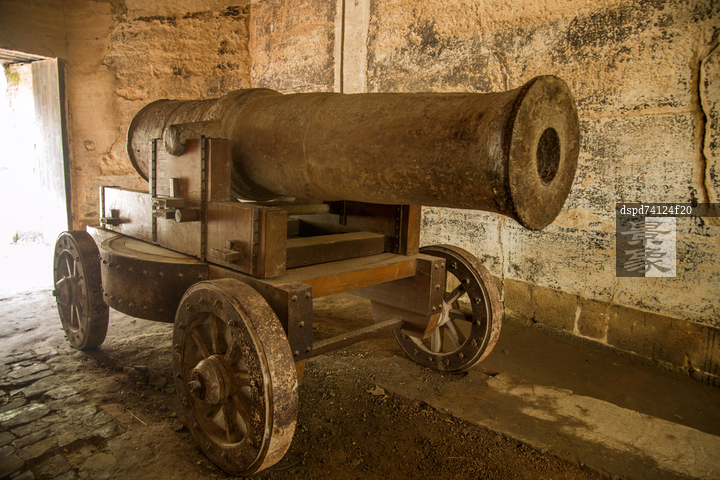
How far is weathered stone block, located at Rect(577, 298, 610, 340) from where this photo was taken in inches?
133

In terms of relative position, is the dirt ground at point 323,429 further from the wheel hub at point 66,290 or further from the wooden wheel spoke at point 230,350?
the wooden wheel spoke at point 230,350

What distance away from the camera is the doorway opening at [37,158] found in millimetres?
5391

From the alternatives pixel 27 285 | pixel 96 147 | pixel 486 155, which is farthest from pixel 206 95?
pixel 486 155

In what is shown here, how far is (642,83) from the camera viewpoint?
3.06 metres

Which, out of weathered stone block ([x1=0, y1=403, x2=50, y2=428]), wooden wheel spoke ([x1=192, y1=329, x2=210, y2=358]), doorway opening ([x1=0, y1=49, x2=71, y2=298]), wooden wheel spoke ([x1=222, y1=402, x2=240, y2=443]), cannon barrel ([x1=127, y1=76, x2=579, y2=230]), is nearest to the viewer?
cannon barrel ([x1=127, y1=76, x2=579, y2=230])

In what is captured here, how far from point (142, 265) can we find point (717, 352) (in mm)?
3522

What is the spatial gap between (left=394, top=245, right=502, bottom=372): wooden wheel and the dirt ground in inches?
5.2

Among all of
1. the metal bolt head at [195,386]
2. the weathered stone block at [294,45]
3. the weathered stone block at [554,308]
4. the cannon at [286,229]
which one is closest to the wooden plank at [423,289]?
the cannon at [286,229]

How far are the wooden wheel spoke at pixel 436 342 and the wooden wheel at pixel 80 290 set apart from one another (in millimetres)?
2134

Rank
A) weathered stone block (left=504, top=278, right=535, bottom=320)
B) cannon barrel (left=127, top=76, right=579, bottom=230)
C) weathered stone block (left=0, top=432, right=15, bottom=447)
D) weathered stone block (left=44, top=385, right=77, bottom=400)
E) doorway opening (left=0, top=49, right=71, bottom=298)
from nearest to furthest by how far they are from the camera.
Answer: cannon barrel (left=127, top=76, right=579, bottom=230) < weathered stone block (left=0, top=432, right=15, bottom=447) < weathered stone block (left=44, top=385, right=77, bottom=400) < weathered stone block (left=504, top=278, right=535, bottom=320) < doorway opening (left=0, top=49, right=71, bottom=298)

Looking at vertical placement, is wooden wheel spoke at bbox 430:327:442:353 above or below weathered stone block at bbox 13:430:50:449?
above

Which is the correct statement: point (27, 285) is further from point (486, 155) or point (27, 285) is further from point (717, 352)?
point (717, 352)

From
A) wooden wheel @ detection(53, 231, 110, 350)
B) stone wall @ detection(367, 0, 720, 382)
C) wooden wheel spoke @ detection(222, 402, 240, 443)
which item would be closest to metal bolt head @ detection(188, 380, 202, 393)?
wooden wheel spoke @ detection(222, 402, 240, 443)

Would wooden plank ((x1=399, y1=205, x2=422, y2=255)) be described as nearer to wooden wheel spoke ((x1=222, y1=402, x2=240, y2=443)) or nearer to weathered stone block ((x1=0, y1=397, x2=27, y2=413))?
wooden wheel spoke ((x1=222, y1=402, x2=240, y2=443))
